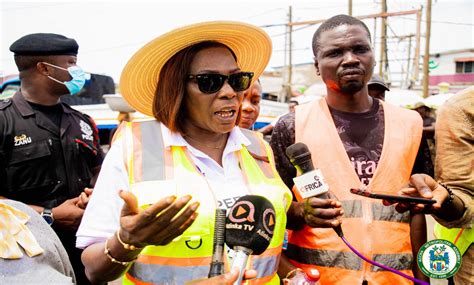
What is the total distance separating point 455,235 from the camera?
290 cm

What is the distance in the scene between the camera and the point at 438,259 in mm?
2379

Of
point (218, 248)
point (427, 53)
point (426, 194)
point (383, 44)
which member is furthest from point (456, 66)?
point (218, 248)

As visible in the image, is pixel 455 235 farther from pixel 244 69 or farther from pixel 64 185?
pixel 64 185

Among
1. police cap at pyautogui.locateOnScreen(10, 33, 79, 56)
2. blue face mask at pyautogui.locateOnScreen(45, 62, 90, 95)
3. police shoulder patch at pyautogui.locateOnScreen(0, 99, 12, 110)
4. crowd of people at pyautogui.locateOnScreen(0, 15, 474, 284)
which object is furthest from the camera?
blue face mask at pyautogui.locateOnScreen(45, 62, 90, 95)

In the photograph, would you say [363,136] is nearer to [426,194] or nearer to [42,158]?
[426,194]

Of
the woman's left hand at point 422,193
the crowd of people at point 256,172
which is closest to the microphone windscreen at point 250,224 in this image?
the crowd of people at point 256,172

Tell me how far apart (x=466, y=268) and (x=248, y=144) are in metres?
1.56

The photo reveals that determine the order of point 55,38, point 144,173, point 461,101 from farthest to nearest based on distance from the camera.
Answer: point 55,38, point 461,101, point 144,173

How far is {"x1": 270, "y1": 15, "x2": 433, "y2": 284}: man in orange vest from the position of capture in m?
2.43

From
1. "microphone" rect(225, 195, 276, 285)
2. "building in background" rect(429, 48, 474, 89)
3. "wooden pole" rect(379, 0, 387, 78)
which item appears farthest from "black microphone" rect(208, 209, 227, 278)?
"building in background" rect(429, 48, 474, 89)

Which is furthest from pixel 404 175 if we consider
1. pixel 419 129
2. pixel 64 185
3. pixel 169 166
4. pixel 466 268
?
pixel 64 185

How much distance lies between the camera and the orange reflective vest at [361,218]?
2.42 metres

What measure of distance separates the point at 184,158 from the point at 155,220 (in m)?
0.72

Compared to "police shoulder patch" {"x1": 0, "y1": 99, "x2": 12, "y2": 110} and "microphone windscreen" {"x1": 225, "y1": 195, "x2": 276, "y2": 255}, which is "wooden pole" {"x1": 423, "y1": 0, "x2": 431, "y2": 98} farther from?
"microphone windscreen" {"x1": 225, "y1": 195, "x2": 276, "y2": 255}
